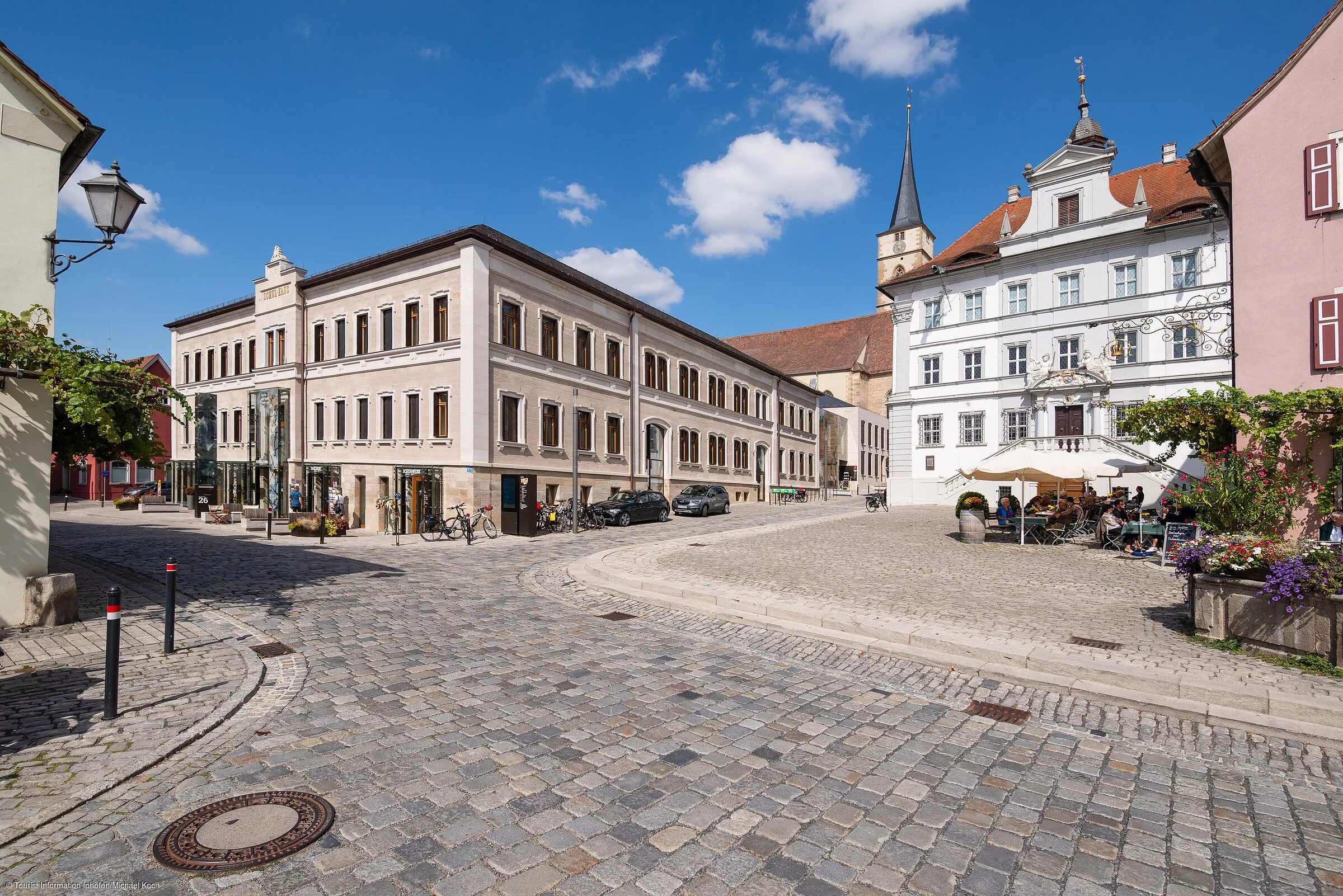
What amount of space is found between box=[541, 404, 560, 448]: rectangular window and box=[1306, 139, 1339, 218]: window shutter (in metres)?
22.6

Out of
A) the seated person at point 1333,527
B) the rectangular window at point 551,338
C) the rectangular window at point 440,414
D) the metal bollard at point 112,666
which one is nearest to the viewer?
the metal bollard at point 112,666

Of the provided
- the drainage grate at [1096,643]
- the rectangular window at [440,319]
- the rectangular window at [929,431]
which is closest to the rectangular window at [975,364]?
the rectangular window at [929,431]

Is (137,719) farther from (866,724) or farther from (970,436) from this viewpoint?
(970,436)

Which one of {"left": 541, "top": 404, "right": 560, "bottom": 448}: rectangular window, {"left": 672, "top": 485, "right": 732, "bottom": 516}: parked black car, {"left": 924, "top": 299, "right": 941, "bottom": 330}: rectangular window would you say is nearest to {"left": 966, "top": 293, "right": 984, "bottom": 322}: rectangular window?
{"left": 924, "top": 299, "right": 941, "bottom": 330}: rectangular window

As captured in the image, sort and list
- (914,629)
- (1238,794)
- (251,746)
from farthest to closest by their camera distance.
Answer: (914,629) < (251,746) < (1238,794)

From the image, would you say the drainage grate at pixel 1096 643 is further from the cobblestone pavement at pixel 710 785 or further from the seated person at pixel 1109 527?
the seated person at pixel 1109 527

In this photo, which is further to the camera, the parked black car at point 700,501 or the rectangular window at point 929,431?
the rectangular window at point 929,431

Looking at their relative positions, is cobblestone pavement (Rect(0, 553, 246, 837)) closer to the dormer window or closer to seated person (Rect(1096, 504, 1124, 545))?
seated person (Rect(1096, 504, 1124, 545))

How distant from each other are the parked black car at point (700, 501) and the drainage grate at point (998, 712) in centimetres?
2422

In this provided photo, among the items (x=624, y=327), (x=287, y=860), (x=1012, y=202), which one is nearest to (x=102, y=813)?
(x=287, y=860)

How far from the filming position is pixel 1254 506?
8.20m

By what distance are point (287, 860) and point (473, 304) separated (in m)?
22.6

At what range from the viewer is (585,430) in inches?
1163

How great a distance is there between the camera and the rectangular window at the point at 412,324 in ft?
86.0
